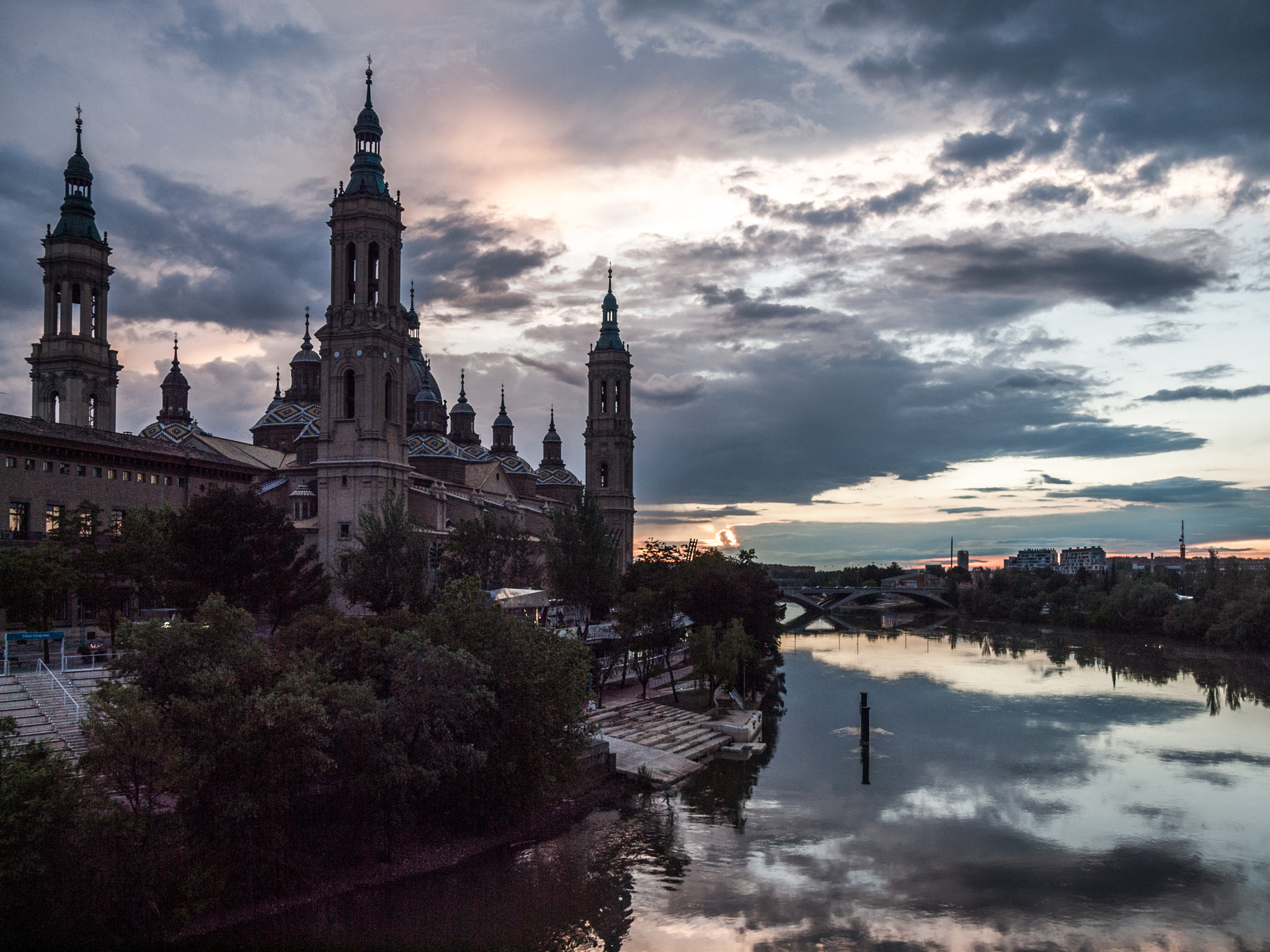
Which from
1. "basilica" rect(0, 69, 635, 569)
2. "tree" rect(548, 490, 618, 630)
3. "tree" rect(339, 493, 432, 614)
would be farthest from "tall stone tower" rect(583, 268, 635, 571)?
"tree" rect(339, 493, 432, 614)

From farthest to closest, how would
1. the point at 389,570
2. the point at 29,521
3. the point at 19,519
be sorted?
the point at 389,570 → the point at 29,521 → the point at 19,519

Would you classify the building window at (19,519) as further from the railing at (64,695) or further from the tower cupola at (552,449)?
the tower cupola at (552,449)

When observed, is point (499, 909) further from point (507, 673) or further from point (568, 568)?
point (568, 568)

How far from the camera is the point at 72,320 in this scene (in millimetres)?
66688

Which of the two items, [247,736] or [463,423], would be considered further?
[463,423]

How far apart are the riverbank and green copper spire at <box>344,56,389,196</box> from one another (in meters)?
A: 41.3

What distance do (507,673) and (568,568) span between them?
25246mm

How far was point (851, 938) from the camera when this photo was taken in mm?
23672

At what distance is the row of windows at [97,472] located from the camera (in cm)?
4259

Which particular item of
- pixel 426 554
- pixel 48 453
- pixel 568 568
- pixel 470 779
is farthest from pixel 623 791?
pixel 48 453

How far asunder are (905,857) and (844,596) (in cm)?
12198

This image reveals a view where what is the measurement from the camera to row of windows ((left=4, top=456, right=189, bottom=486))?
42594 mm

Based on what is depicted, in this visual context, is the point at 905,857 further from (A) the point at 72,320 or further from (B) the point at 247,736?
(A) the point at 72,320

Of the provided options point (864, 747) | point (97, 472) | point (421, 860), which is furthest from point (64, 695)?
point (864, 747)
